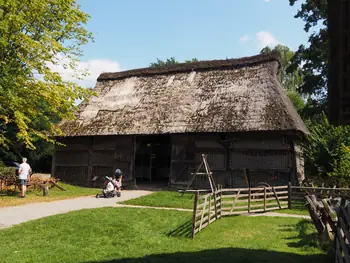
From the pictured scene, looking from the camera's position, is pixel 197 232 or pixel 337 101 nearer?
pixel 337 101

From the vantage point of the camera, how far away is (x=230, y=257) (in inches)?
267

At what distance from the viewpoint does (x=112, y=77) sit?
2408 cm

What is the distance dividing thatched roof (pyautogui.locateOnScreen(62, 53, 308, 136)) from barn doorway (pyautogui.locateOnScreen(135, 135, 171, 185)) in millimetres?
4142

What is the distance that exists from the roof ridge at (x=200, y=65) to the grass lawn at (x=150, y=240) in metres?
11.1

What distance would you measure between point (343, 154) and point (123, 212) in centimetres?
905

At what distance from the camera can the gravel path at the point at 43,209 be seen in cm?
993

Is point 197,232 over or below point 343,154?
below

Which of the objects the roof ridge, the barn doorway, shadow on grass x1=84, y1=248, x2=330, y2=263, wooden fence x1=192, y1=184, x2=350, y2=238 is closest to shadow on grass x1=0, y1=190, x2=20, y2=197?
wooden fence x1=192, y1=184, x2=350, y2=238

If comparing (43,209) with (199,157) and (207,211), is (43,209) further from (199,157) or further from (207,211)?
(199,157)

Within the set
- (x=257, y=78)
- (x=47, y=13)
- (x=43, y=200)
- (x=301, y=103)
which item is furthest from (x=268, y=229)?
(x=301, y=103)

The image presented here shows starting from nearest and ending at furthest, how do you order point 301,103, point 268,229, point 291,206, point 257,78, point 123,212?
1. point 268,229
2. point 123,212
3. point 291,206
4. point 257,78
5. point 301,103

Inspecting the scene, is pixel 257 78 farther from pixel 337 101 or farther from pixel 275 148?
pixel 337 101

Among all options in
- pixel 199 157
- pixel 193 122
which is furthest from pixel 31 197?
pixel 193 122

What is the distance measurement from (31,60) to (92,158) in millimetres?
7170
